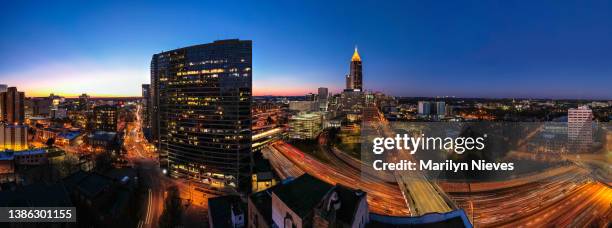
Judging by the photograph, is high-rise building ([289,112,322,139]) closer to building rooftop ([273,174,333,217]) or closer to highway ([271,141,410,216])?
highway ([271,141,410,216])

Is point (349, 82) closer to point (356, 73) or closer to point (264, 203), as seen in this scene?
point (356, 73)

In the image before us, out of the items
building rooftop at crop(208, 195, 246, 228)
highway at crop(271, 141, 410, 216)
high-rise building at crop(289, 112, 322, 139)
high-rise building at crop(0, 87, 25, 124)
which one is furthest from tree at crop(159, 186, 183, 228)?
high-rise building at crop(0, 87, 25, 124)

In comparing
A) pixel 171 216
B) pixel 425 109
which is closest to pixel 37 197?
pixel 171 216

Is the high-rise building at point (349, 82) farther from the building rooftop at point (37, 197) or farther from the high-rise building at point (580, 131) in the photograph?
the building rooftop at point (37, 197)

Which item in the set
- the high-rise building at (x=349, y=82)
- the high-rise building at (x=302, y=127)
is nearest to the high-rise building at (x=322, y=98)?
the high-rise building at (x=349, y=82)

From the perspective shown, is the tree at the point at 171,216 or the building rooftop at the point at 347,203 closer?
the building rooftop at the point at 347,203
